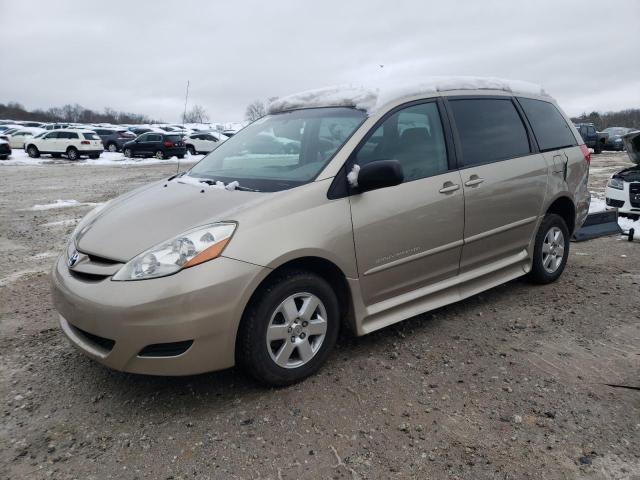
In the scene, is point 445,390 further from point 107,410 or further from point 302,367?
point 107,410

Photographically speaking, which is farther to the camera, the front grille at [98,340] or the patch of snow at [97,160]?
the patch of snow at [97,160]

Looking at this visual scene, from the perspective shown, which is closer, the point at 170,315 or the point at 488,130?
the point at 170,315

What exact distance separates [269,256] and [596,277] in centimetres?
383

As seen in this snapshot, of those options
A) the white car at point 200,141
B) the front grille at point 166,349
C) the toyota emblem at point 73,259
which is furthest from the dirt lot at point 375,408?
the white car at point 200,141

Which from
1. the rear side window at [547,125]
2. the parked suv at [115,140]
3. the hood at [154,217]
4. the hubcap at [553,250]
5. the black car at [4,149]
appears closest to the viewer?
the hood at [154,217]

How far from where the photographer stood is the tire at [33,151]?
91.0 ft

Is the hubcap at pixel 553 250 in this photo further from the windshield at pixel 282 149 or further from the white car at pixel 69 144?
the white car at pixel 69 144

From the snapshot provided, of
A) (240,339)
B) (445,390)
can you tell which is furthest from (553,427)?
(240,339)

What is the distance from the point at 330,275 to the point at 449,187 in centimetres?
115

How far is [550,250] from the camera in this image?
472 cm

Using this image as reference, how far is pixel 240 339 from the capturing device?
9.16 ft

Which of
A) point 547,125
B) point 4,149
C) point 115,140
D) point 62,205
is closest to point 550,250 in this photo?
point 547,125

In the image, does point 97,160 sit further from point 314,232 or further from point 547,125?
point 314,232

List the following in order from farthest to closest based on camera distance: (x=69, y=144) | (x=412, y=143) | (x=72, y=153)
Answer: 1. (x=72, y=153)
2. (x=69, y=144)
3. (x=412, y=143)
